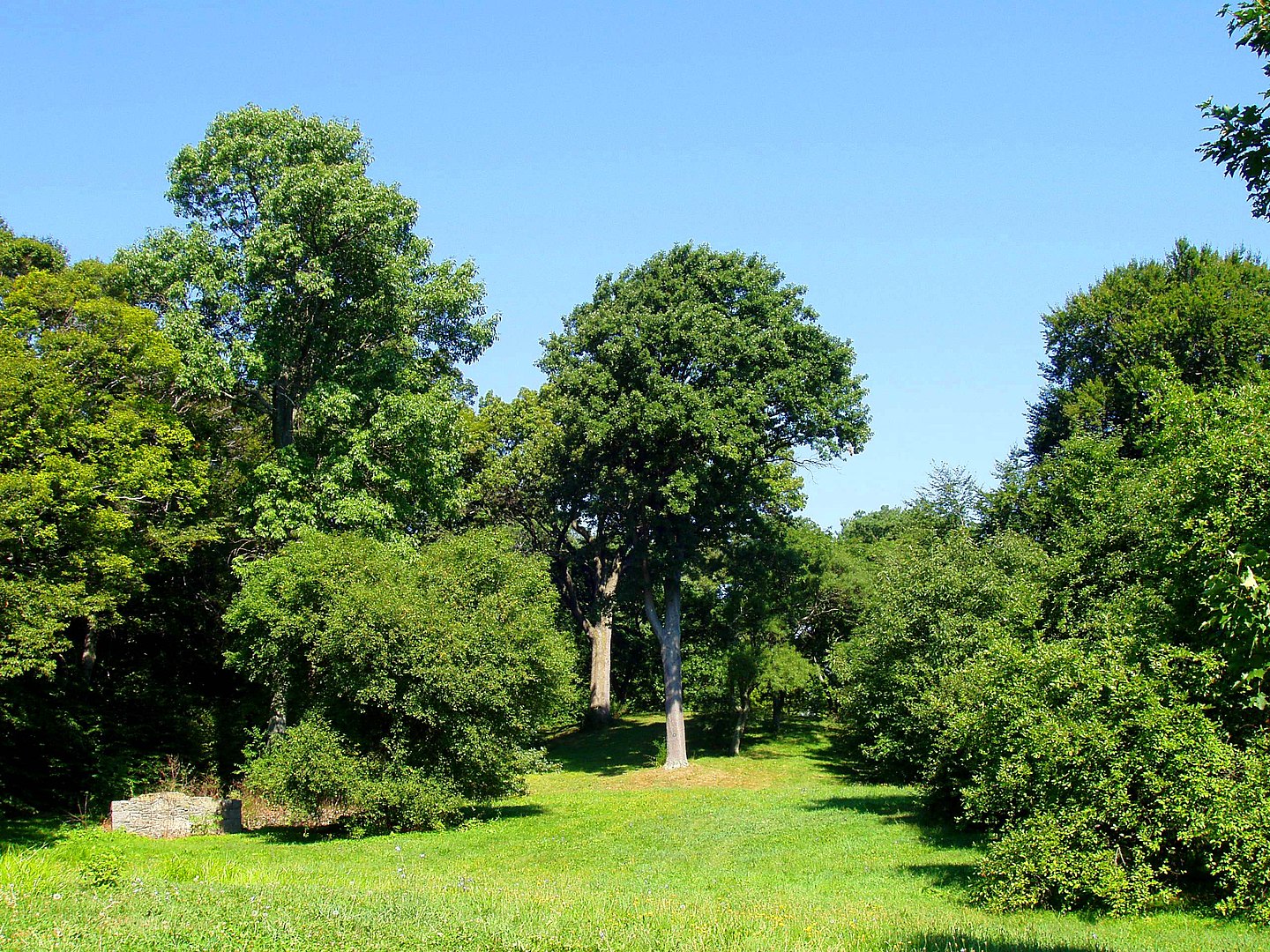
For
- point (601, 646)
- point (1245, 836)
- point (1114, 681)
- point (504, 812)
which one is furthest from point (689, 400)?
point (1245, 836)

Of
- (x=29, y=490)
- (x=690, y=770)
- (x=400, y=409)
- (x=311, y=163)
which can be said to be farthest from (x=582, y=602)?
(x=29, y=490)

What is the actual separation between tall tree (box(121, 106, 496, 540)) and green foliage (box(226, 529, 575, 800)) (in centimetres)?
341

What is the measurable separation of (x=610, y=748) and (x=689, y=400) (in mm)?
16831

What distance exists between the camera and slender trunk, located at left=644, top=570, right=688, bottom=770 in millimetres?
33938

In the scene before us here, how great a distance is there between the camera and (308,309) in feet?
84.3

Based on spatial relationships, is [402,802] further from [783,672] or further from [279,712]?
[783,672]

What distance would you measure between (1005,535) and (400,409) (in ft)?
51.5

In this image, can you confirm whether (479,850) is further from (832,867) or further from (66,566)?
(66,566)

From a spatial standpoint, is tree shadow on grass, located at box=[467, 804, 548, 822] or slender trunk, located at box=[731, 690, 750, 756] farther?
slender trunk, located at box=[731, 690, 750, 756]


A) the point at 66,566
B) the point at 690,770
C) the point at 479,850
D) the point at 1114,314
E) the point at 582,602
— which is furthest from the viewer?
the point at 582,602

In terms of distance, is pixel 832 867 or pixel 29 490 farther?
pixel 29 490

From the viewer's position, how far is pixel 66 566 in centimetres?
2072

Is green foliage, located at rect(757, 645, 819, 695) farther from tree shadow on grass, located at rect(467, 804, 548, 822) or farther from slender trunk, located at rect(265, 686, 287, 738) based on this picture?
slender trunk, located at rect(265, 686, 287, 738)

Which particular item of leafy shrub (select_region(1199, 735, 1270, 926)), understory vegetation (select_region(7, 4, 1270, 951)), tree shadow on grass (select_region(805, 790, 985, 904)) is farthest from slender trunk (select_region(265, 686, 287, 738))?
leafy shrub (select_region(1199, 735, 1270, 926))
